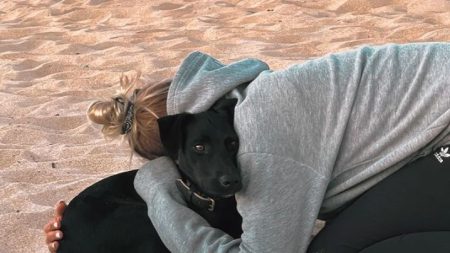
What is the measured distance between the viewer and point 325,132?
2314 millimetres

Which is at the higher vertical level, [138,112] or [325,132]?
[325,132]

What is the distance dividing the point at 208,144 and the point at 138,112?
14.8 inches

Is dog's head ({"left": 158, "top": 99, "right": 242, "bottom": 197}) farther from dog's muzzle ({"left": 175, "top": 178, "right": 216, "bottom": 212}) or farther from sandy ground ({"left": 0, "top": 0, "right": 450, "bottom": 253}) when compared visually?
sandy ground ({"left": 0, "top": 0, "right": 450, "bottom": 253})

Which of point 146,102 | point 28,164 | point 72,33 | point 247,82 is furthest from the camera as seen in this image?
point 72,33

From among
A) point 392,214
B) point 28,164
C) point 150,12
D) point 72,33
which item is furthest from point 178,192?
point 150,12

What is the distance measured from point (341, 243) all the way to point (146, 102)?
0.91m

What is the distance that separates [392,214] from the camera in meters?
2.35

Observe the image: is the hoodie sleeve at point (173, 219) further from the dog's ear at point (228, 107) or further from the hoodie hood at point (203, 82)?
the dog's ear at point (228, 107)

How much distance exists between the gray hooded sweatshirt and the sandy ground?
1222 millimetres

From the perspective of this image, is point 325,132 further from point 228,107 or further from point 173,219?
point 173,219

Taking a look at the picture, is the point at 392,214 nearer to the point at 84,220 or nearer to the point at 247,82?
the point at 247,82

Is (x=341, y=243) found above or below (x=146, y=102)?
below

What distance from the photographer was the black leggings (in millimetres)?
2309

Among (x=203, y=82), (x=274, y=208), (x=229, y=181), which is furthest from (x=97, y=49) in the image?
(x=274, y=208)
